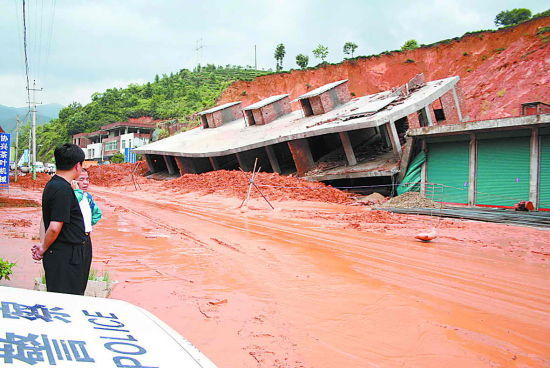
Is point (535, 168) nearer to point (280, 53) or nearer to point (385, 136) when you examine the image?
point (385, 136)

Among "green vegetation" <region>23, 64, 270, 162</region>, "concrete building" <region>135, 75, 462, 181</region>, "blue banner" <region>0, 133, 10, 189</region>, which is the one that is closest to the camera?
"blue banner" <region>0, 133, 10, 189</region>

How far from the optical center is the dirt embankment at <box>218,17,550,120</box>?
29.0m

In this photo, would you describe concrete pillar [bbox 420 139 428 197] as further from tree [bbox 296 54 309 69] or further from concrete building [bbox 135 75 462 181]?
tree [bbox 296 54 309 69]

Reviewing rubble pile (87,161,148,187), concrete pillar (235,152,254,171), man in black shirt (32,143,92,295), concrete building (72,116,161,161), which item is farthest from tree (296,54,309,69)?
man in black shirt (32,143,92,295)

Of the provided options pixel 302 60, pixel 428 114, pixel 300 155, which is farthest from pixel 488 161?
pixel 302 60

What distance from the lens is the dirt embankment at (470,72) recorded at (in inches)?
1143

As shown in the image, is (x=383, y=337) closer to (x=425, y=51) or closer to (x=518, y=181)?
(x=518, y=181)

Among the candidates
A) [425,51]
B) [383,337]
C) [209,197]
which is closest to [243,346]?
[383,337]

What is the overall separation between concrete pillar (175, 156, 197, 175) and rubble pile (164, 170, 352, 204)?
507cm

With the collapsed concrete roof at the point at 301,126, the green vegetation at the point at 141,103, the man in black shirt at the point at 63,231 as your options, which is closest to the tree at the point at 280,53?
the green vegetation at the point at 141,103

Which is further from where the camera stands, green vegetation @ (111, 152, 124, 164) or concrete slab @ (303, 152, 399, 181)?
green vegetation @ (111, 152, 124, 164)

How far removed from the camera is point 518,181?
541 inches

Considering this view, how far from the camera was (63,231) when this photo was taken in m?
3.27

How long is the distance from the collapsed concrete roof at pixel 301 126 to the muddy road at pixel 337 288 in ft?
25.9
